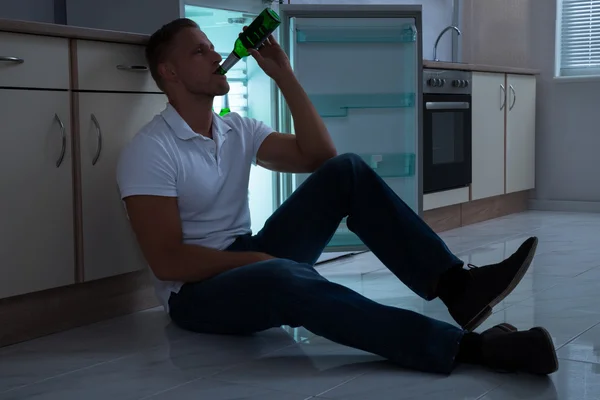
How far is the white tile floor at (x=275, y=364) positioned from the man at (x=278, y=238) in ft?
0.20

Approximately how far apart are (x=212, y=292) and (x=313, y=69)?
1.52m

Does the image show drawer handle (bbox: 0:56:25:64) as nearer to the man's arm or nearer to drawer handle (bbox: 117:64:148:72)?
drawer handle (bbox: 117:64:148:72)

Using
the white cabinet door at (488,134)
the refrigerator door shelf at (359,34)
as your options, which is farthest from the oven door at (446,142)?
the refrigerator door shelf at (359,34)

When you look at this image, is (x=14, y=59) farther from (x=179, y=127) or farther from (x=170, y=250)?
(x=170, y=250)

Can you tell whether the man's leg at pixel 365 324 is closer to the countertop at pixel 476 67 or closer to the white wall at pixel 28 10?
the white wall at pixel 28 10

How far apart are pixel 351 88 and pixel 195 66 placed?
4.05 ft

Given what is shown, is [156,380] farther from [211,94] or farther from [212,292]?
[211,94]

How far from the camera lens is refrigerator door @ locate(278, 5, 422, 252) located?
3.32 metres

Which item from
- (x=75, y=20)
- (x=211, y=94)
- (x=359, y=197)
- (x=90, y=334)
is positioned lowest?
(x=90, y=334)

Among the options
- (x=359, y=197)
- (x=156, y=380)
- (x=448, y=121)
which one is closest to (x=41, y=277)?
(x=156, y=380)

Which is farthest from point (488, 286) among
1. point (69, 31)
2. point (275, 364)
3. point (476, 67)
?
point (476, 67)

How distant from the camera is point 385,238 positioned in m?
2.14

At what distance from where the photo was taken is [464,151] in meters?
4.55

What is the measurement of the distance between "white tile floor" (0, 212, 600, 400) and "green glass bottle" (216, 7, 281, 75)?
0.75 metres
